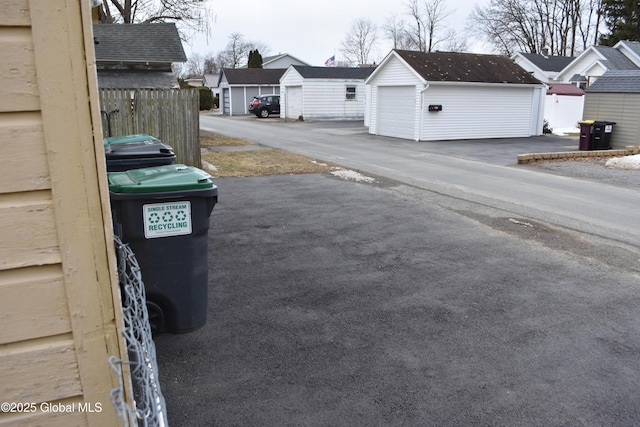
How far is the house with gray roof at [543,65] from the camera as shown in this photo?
4081 centimetres

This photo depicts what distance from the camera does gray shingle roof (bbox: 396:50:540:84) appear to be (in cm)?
2289

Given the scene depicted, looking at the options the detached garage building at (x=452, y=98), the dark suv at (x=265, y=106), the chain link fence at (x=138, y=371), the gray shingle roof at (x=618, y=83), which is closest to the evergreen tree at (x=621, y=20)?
the detached garage building at (x=452, y=98)

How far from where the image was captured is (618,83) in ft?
67.7

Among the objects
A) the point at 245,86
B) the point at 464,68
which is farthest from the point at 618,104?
the point at 245,86

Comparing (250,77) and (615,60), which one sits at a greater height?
(615,60)

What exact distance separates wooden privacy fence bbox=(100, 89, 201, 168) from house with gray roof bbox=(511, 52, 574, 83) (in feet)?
113

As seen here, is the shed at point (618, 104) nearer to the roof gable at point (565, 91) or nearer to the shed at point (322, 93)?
the roof gable at point (565, 91)

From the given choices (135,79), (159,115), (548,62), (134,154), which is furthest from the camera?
(548,62)

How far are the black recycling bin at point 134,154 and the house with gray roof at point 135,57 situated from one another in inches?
436

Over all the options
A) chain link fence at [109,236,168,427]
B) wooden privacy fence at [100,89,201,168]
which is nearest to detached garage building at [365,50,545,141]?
wooden privacy fence at [100,89,201,168]

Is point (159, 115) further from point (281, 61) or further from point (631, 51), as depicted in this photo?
point (281, 61)

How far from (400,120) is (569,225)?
16.4 meters

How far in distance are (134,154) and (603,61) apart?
110 ft

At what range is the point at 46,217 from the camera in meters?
2.06
